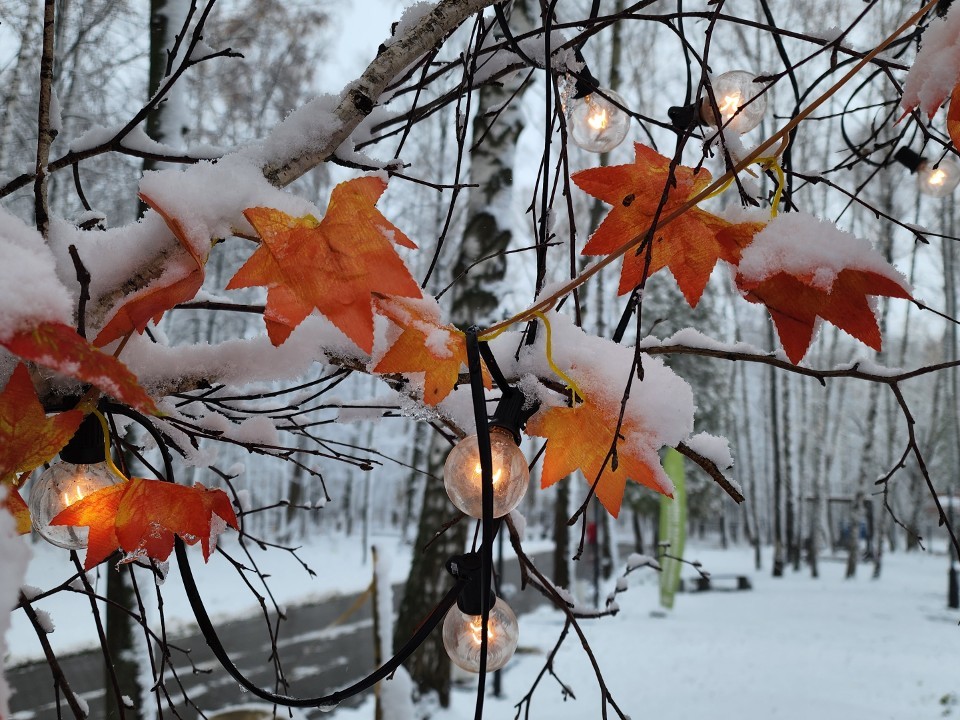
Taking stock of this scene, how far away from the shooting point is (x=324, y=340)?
2.17 ft

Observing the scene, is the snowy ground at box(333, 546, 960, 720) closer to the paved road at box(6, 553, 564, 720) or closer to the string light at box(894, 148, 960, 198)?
the paved road at box(6, 553, 564, 720)

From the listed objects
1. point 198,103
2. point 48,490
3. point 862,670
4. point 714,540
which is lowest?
point 714,540

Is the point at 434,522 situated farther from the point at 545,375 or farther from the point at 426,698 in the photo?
the point at 545,375

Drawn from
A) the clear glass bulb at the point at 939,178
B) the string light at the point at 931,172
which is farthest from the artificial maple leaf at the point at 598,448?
the clear glass bulb at the point at 939,178

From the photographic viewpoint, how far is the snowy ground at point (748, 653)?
4.44 metres

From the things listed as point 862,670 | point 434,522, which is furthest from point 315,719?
point 862,670

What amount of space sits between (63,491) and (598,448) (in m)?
0.53

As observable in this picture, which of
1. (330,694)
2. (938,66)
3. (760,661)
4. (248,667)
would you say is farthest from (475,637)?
(248,667)

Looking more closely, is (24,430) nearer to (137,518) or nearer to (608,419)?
(137,518)

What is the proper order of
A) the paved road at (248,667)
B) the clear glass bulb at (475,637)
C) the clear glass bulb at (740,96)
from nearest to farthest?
the clear glass bulb at (475,637)
the clear glass bulb at (740,96)
the paved road at (248,667)

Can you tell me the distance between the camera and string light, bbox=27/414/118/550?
58 centimetres

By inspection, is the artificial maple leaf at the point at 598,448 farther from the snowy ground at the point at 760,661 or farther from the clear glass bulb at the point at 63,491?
the snowy ground at the point at 760,661

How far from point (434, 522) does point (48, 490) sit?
336 centimetres

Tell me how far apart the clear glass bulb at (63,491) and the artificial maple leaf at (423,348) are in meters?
0.29
